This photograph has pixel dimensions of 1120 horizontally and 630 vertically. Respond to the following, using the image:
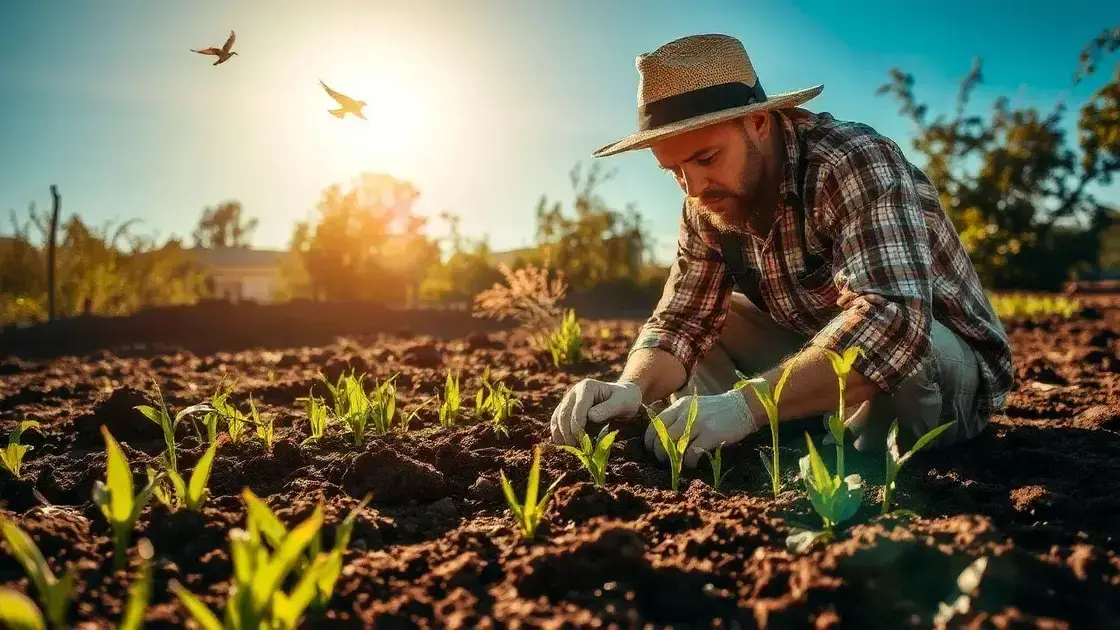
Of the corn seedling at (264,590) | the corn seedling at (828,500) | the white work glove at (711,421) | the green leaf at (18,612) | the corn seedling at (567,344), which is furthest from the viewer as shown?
the corn seedling at (567,344)

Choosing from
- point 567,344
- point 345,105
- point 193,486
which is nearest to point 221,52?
point 345,105

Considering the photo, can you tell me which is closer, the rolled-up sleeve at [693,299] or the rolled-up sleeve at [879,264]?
the rolled-up sleeve at [879,264]

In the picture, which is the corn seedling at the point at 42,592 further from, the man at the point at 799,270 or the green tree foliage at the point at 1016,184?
the green tree foliage at the point at 1016,184

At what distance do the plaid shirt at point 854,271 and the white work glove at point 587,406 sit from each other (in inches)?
19.9

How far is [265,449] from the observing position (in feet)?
8.11

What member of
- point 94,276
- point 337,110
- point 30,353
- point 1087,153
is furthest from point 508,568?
point 1087,153

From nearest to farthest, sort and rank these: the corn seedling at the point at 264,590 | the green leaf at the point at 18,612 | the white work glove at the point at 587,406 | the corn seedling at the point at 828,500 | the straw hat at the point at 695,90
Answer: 1. the green leaf at the point at 18,612
2. the corn seedling at the point at 264,590
3. the corn seedling at the point at 828,500
4. the white work glove at the point at 587,406
5. the straw hat at the point at 695,90

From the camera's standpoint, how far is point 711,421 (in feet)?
6.75

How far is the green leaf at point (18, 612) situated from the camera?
93 cm

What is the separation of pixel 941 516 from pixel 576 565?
38.4 inches

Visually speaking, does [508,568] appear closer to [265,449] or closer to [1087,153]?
[265,449]

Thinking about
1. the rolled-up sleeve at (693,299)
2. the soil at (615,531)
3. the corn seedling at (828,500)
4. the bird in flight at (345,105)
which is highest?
the bird in flight at (345,105)

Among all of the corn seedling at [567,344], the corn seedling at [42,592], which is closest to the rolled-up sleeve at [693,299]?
the corn seedling at [567,344]

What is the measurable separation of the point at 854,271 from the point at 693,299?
827 millimetres
